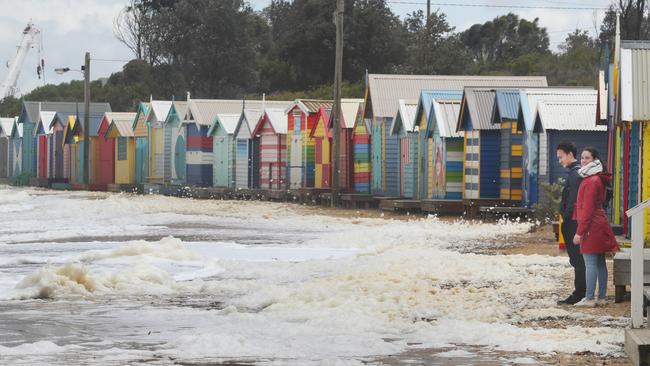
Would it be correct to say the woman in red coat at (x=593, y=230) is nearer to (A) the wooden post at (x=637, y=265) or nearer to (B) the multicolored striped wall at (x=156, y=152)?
(A) the wooden post at (x=637, y=265)

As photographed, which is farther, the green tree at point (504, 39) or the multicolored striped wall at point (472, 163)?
the green tree at point (504, 39)

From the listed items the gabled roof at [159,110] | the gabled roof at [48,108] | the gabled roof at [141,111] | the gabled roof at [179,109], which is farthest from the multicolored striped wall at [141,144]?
the gabled roof at [48,108]

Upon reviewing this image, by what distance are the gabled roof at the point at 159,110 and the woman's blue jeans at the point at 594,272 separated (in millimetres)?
47832

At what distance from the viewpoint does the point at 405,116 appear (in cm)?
4034

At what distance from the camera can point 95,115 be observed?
74688 mm

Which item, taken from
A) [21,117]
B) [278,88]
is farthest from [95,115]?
[278,88]

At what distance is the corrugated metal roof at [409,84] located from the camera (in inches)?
1705

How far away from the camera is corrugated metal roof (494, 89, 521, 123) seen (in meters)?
33.6

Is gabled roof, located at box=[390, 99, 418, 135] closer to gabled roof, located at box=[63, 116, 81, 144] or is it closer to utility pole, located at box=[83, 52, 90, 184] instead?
utility pole, located at box=[83, 52, 90, 184]

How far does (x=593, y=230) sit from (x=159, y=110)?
4912 centimetres

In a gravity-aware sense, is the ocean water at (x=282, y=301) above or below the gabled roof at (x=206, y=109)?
below

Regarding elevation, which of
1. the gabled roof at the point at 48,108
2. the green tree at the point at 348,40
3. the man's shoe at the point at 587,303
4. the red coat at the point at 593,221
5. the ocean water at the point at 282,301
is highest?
the green tree at the point at 348,40

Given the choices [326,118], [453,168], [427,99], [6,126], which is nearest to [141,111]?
[326,118]

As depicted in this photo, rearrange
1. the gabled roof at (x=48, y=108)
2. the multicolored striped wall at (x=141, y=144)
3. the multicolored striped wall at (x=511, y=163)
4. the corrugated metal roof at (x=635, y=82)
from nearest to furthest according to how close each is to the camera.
→ the corrugated metal roof at (x=635, y=82), the multicolored striped wall at (x=511, y=163), the multicolored striped wall at (x=141, y=144), the gabled roof at (x=48, y=108)
